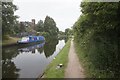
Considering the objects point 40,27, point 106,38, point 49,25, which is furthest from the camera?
point 49,25

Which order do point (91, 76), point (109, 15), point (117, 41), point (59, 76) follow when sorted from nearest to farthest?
point (109, 15)
point (117, 41)
point (91, 76)
point (59, 76)

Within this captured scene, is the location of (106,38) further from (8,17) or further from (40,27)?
(40,27)

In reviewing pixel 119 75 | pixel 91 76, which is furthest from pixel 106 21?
pixel 91 76

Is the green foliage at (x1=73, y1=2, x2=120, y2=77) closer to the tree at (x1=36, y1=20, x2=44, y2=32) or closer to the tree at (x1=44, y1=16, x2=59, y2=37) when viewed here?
the tree at (x1=44, y1=16, x2=59, y2=37)

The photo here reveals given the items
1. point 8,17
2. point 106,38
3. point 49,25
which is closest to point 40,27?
point 49,25

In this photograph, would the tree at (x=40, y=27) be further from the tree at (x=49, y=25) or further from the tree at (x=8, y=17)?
the tree at (x=8, y=17)

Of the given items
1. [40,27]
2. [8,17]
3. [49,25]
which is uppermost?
[49,25]

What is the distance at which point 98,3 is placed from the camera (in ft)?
33.8

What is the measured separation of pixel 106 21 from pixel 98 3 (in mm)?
998

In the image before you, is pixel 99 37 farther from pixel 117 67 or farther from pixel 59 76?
pixel 59 76

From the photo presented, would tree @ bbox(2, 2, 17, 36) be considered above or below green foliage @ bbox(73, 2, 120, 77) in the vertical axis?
above

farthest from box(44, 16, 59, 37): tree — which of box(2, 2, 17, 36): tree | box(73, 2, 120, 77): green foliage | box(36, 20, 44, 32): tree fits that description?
box(73, 2, 120, 77): green foliage

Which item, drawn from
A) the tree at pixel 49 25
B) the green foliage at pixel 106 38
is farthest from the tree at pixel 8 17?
the tree at pixel 49 25

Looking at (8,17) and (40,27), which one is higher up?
(40,27)
